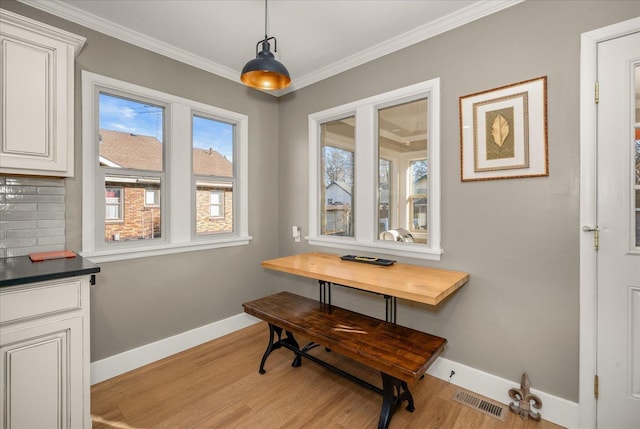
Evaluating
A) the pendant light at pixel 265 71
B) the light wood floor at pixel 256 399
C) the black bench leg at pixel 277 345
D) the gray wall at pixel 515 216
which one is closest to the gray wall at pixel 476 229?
the gray wall at pixel 515 216

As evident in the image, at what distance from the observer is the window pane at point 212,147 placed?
10.0ft

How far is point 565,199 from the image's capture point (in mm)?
1853

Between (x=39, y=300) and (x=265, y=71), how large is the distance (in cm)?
183

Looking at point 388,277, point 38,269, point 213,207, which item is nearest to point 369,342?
point 388,277

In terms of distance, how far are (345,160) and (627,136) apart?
212 cm

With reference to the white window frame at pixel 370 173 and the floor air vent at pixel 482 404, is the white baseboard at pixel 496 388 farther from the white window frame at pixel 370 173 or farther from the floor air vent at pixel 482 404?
the white window frame at pixel 370 173

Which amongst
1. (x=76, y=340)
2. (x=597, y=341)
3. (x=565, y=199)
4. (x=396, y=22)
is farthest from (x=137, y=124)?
(x=597, y=341)

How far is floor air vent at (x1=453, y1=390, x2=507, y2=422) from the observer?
196 cm

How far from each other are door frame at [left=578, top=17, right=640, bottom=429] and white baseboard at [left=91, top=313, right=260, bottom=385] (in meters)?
2.98

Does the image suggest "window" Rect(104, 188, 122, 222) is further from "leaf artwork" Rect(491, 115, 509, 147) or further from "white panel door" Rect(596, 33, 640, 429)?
"white panel door" Rect(596, 33, 640, 429)

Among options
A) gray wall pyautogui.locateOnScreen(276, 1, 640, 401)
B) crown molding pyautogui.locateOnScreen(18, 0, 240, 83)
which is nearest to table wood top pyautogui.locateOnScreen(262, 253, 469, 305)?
gray wall pyautogui.locateOnScreen(276, 1, 640, 401)

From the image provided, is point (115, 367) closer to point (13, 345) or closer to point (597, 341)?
point (13, 345)

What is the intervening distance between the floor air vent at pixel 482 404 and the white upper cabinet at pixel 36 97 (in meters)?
3.18

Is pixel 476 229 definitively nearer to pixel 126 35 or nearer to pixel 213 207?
pixel 213 207
